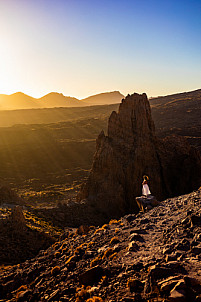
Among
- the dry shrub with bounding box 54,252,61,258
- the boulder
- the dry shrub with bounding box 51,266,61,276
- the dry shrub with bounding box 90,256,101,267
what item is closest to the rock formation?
the dry shrub with bounding box 54,252,61,258

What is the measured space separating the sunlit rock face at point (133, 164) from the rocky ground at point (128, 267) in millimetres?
15419

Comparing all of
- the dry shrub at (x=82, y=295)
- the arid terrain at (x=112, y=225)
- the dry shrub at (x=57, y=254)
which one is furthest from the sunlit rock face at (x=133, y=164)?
the dry shrub at (x=82, y=295)

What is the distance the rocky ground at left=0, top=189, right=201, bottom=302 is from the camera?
630 centimetres

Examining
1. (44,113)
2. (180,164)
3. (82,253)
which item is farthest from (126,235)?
(44,113)

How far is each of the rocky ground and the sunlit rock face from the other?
15.4m

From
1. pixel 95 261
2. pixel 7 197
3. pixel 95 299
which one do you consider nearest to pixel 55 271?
pixel 95 261

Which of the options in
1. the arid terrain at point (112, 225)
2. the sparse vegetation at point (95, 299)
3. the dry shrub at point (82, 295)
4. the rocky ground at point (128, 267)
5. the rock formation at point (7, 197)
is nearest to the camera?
the rocky ground at point (128, 267)

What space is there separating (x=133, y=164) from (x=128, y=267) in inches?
886

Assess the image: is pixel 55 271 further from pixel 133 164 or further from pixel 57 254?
pixel 133 164

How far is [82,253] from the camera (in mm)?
10633

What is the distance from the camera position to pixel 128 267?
301 inches

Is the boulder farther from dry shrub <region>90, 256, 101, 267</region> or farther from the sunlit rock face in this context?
the sunlit rock face

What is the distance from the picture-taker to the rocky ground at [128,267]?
630cm

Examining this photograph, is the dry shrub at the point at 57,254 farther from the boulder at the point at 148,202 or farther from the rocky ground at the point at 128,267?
the boulder at the point at 148,202
